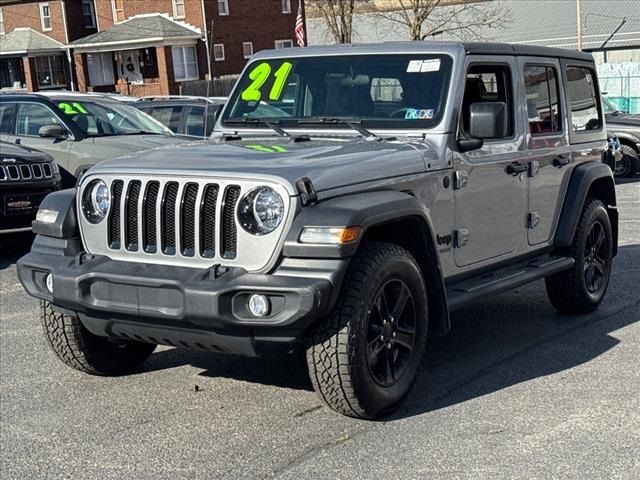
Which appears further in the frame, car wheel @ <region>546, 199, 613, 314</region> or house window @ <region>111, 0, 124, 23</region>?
house window @ <region>111, 0, 124, 23</region>

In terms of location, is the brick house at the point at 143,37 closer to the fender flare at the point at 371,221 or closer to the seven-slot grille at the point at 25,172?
the seven-slot grille at the point at 25,172

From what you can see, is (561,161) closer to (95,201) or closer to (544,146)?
(544,146)

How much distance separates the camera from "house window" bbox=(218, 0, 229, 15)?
49094 mm

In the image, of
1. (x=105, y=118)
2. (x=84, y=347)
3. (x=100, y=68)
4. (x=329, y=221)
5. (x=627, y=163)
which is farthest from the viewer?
(x=100, y=68)

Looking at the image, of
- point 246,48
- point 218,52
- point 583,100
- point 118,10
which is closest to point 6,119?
point 583,100

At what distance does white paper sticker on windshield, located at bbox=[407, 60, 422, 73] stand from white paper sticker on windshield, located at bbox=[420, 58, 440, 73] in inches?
0.9

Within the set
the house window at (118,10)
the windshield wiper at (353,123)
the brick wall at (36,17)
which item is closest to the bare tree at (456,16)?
the house window at (118,10)

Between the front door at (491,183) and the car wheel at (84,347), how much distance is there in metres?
2.14

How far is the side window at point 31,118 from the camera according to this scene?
12.2 meters

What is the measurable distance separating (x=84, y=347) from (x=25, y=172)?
16.3 feet

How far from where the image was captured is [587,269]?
24.3 feet

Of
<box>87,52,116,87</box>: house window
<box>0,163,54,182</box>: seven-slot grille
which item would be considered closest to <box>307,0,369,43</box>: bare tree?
<box>87,52,116,87</box>: house window

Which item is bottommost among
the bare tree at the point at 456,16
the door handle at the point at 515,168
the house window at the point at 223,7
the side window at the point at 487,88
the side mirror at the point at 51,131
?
the door handle at the point at 515,168

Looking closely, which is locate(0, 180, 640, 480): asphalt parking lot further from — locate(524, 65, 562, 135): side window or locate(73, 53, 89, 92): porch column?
locate(73, 53, 89, 92): porch column
